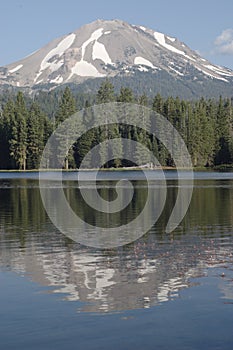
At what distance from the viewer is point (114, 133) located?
12519cm

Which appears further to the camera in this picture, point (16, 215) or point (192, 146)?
point (192, 146)

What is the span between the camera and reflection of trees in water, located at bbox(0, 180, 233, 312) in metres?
16.2

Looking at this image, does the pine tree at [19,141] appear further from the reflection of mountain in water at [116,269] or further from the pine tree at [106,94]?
the reflection of mountain in water at [116,269]

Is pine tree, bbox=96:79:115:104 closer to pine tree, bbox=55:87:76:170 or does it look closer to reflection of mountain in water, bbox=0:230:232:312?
pine tree, bbox=55:87:76:170

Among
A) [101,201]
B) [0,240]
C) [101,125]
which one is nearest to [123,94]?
[101,125]

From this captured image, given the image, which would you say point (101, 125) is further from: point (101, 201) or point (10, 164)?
point (101, 201)

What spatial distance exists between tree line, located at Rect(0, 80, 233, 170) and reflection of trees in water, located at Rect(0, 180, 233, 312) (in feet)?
303

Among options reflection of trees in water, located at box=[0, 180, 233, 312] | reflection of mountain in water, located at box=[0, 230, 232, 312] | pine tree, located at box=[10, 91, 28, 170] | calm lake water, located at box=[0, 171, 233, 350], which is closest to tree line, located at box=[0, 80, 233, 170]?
pine tree, located at box=[10, 91, 28, 170]

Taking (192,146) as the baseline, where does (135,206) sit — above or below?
below

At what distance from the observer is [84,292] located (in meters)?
16.4

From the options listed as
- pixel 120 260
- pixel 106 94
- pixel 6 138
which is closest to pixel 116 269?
pixel 120 260

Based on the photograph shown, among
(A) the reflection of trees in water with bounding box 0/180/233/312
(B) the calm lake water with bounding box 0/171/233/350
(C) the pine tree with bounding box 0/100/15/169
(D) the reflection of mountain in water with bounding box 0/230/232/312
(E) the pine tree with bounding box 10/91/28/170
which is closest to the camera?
(B) the calm lake water with bounding box 0/171/233/350

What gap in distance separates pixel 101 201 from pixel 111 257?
24485 mm

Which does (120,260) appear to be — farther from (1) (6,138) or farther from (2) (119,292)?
(1) (6,138)
